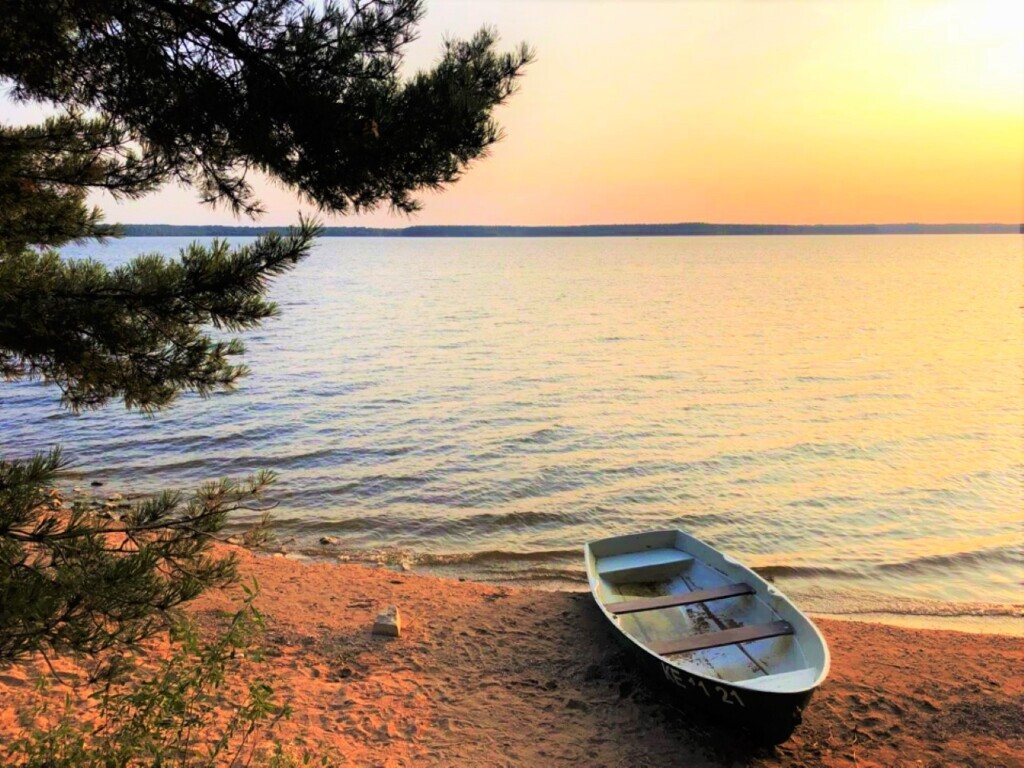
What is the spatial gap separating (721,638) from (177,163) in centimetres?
565

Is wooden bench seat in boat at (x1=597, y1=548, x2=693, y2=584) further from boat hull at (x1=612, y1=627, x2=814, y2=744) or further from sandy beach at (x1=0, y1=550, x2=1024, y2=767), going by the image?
boat hull at (x1=612, y1=627, x2=814, y2=744)

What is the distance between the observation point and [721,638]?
20.1ft

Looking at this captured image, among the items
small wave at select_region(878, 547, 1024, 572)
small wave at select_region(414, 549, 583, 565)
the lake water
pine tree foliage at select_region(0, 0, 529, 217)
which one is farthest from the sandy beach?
pine tree foliage at select_region(0, 0, 529, 217)

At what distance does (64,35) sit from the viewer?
10.7ft

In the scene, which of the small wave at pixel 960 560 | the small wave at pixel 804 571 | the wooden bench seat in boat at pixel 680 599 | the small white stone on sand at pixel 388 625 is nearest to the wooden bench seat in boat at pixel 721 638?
the wooden bench seat in boat at pixel 680 599

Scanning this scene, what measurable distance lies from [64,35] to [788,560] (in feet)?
32.6

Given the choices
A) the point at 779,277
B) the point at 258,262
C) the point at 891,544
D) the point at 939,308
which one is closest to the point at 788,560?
the point at 891,544

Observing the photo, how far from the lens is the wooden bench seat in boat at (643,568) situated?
799 centimetres

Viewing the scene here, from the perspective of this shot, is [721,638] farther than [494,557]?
No

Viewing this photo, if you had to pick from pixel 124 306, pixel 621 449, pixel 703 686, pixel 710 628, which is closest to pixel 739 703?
pixel 703 686

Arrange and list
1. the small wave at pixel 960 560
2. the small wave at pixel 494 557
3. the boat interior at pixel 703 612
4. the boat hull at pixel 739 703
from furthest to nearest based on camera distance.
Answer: the small wave at pixel 960 560 → the small wave at pixel 494 557 → the boat interior at pixel 703 612 → the boat hull at pixel 739 703

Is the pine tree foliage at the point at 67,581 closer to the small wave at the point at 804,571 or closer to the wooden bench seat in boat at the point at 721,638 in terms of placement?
the wooden bench seat in boat at the point at 721,638

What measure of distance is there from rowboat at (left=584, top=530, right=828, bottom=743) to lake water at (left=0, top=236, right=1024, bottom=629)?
135cm

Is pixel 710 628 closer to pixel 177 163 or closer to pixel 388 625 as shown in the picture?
pixel 388 625
